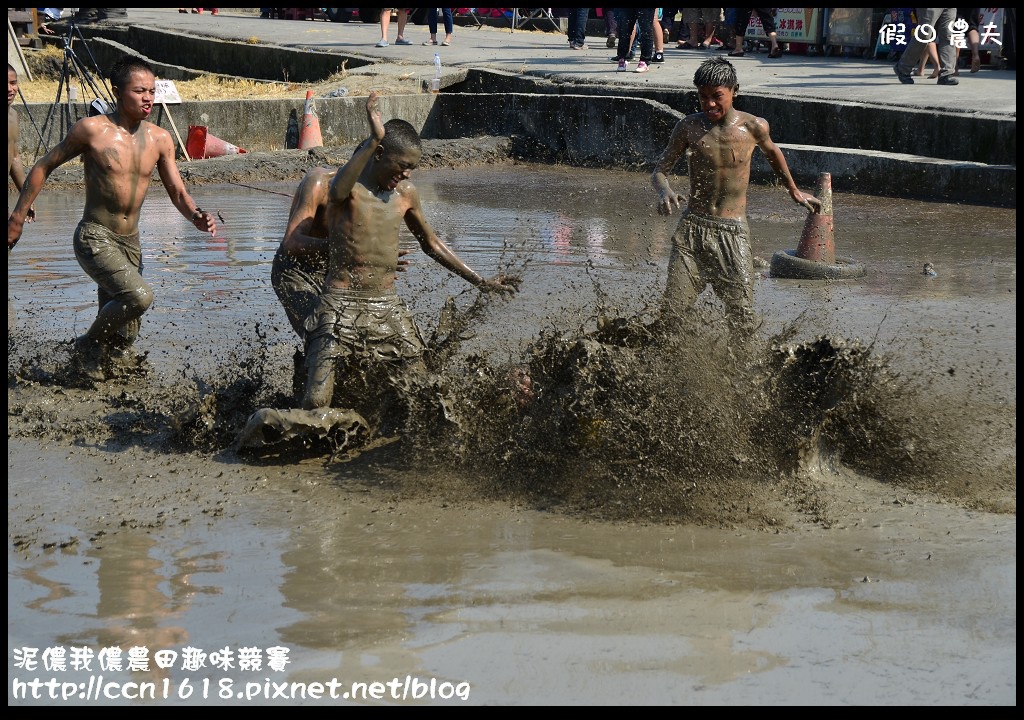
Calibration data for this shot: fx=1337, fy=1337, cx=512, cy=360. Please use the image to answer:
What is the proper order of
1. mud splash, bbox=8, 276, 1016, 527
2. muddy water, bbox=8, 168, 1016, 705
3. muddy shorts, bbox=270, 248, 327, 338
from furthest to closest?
muddy shorts, bbox=270, 248, 327, 338 → mud splash, bbox=8, 276, 1016, 527 → muddy water, bbox=8, 168, 1016, 705

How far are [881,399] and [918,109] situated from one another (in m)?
9.59

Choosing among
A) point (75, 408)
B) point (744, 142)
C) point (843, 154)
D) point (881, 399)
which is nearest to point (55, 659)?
point (75, 408)

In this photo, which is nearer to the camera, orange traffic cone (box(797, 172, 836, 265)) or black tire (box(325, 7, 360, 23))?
orange traffic cone (box(797, 172, 836, 265))

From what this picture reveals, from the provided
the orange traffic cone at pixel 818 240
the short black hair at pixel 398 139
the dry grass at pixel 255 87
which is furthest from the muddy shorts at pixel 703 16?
the short black hair at pixel 398 139

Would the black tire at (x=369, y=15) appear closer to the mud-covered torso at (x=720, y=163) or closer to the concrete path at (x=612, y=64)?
the concrete path at (x=612, y=64)

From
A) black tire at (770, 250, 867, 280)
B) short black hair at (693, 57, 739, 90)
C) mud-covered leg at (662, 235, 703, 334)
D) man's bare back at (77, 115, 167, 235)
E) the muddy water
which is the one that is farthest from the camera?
black tire at (770, 250, 867, 280)

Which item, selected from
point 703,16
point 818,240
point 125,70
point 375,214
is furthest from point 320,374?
point 703,16

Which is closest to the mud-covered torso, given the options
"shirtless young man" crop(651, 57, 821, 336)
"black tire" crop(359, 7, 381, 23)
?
"shirtless young man" crop(651, 57, 821, 336)

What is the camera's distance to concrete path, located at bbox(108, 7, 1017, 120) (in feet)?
50.8

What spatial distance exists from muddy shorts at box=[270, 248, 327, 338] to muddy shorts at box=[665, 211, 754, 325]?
175 cm

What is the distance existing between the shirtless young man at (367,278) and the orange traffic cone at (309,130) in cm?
1119

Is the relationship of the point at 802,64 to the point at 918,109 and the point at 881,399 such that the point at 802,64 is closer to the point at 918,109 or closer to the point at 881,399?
the point at 918,109

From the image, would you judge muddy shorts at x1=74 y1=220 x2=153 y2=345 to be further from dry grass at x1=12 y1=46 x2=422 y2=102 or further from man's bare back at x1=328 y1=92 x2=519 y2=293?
dry grass at x1=12 y1=46 x2=422 y2=102

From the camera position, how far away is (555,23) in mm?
29047
